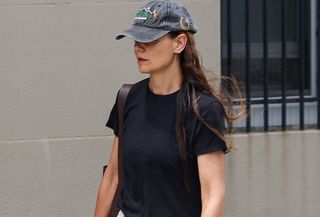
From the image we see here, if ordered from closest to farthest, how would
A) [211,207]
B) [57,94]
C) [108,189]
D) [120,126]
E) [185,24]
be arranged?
[211,207] → [185,24] → [120,126] → [108,189] → [57,94]

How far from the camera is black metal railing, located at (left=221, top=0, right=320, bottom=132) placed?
6121 mm

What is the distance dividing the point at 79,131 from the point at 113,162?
209cm

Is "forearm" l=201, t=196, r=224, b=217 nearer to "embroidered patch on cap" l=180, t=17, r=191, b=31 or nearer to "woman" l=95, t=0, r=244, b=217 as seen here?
"woman" l=95, t=0, r=244, b=217

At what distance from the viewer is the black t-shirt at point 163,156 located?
327 centimetres

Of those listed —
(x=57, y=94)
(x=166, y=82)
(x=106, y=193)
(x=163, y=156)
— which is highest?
(x=166, y=82)

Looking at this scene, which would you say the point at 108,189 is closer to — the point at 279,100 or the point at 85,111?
the point at 85,111

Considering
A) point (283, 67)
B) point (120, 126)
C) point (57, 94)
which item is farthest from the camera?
point (283, 67)

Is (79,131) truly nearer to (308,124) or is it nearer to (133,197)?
(308,124)

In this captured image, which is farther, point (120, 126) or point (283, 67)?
point (283, 67)

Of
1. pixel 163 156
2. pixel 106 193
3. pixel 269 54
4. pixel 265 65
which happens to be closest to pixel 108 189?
pixel 106 193

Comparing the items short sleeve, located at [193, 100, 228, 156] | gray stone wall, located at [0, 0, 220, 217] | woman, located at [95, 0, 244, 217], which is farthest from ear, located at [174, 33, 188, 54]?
gray stone wall, located at [0, 0, 220, 217]

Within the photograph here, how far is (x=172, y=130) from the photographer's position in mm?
3307

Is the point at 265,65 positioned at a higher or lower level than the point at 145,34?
lower

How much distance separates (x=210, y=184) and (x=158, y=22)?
680mm
